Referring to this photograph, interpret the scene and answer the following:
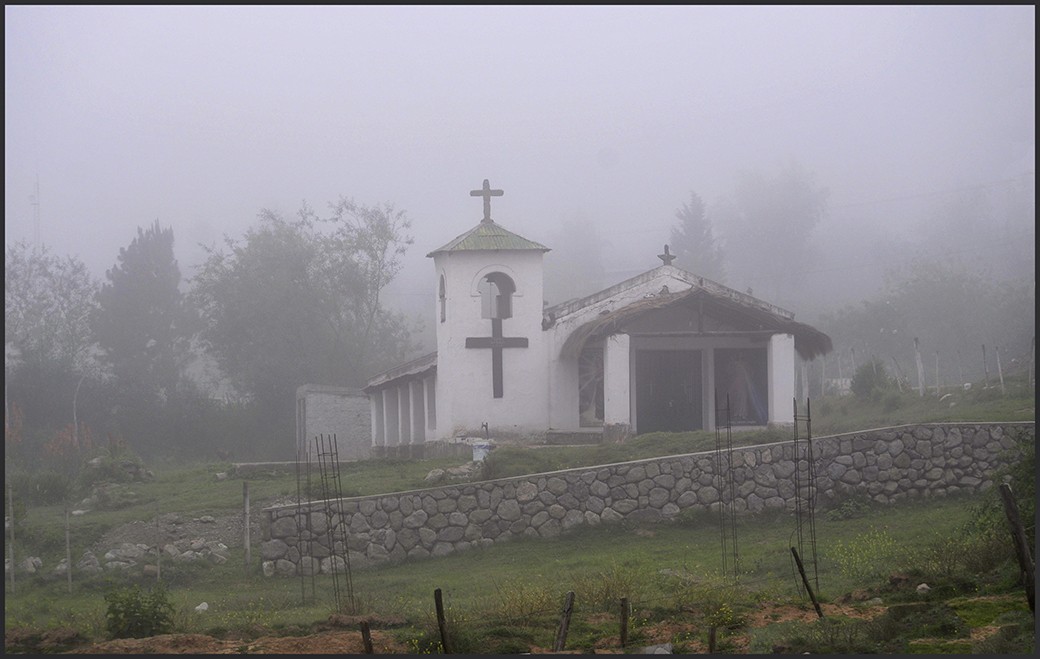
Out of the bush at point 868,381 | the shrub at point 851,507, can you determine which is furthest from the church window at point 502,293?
the shrub at point 851,507

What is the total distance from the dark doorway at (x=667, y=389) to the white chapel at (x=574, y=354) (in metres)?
0.02

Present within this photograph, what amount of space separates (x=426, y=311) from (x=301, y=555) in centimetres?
4681

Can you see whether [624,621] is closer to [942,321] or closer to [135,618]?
[135,618]

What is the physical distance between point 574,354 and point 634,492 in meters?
8.50

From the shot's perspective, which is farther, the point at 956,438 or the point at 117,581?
the point at 956,438

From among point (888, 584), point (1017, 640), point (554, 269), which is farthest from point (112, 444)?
point (554, 269)

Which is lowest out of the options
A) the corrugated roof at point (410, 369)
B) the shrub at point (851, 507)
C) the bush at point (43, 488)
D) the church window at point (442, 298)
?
the shrub at point (851, 507)

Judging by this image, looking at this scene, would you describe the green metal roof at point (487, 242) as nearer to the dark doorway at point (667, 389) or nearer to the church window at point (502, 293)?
the church window at point (502, 293)

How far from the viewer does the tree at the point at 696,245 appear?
200 ft

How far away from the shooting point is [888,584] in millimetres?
12164

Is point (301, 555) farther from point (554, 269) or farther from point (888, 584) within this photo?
point (554, 269)

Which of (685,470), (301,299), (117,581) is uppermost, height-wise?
(301,299)

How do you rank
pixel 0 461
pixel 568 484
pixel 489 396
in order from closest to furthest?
pixel 0 461
pixel 568 484
pixel 489 396

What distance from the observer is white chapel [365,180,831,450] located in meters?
25.5
